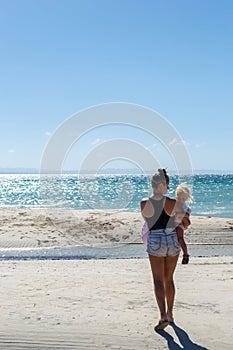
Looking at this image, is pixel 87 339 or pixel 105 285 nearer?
pixel 87 339

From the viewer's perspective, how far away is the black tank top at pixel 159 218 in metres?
5.84

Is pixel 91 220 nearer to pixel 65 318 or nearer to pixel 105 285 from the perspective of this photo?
pixel 105 285

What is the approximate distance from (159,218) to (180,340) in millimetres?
1531

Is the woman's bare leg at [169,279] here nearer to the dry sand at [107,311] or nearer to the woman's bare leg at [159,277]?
the woman's bare leg at [159,277]

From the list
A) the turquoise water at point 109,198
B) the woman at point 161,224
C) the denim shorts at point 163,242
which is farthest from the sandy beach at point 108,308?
the turquoise water at point 109,198

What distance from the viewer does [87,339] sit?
5.82 metres

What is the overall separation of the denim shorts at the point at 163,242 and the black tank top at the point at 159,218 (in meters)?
0.06

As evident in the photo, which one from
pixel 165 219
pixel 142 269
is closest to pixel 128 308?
pixel 165 219

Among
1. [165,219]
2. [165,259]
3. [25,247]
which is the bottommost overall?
[25,247]

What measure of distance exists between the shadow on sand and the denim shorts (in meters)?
1.04

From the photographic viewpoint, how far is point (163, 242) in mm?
5840

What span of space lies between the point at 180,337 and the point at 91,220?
1898cm

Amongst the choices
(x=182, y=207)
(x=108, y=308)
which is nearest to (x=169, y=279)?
(x=182, y=207)

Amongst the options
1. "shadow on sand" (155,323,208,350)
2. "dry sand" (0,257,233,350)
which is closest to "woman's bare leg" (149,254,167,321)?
"shadow on sand" (155,323,208,350)
